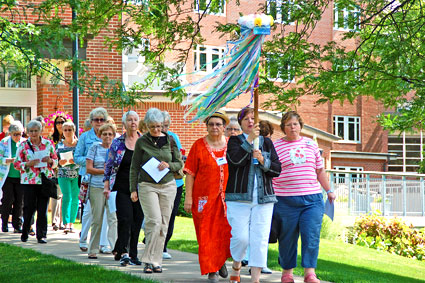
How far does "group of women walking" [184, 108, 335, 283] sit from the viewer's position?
823 centimetres

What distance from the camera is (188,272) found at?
9.24 metres

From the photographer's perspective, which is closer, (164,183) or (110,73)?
(164,183)

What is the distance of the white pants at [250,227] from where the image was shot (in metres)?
8.17

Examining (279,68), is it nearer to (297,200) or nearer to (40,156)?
(40,156)

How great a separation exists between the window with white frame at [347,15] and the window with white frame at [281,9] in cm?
113

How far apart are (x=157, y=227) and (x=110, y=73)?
1311cm

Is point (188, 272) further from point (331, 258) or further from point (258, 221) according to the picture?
point (331, 258)

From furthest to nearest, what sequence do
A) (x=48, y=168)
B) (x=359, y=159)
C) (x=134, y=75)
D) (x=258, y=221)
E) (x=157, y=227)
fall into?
(x=359, y=159) < (x=134, y=75) < (x=48, y=168) < (x=157, y=227) < (x=258, y=221)

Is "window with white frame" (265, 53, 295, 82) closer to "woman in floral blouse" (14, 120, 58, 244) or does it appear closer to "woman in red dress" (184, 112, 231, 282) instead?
"woman in floral blouse" (14, 120, 58, 244)

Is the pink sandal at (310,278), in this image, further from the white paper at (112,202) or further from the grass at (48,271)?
the white paper at (112,202)

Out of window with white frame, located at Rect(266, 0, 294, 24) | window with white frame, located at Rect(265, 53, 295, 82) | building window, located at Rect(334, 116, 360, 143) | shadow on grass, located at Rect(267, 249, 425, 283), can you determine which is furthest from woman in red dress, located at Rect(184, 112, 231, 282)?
building window, located at Rect(334, 116, 360, 143)

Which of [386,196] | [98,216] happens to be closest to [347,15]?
[98,216]

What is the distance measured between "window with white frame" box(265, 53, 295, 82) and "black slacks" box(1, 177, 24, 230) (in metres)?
5.19

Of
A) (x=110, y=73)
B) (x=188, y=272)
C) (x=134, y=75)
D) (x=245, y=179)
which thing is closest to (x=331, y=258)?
(x=188, y=272)
